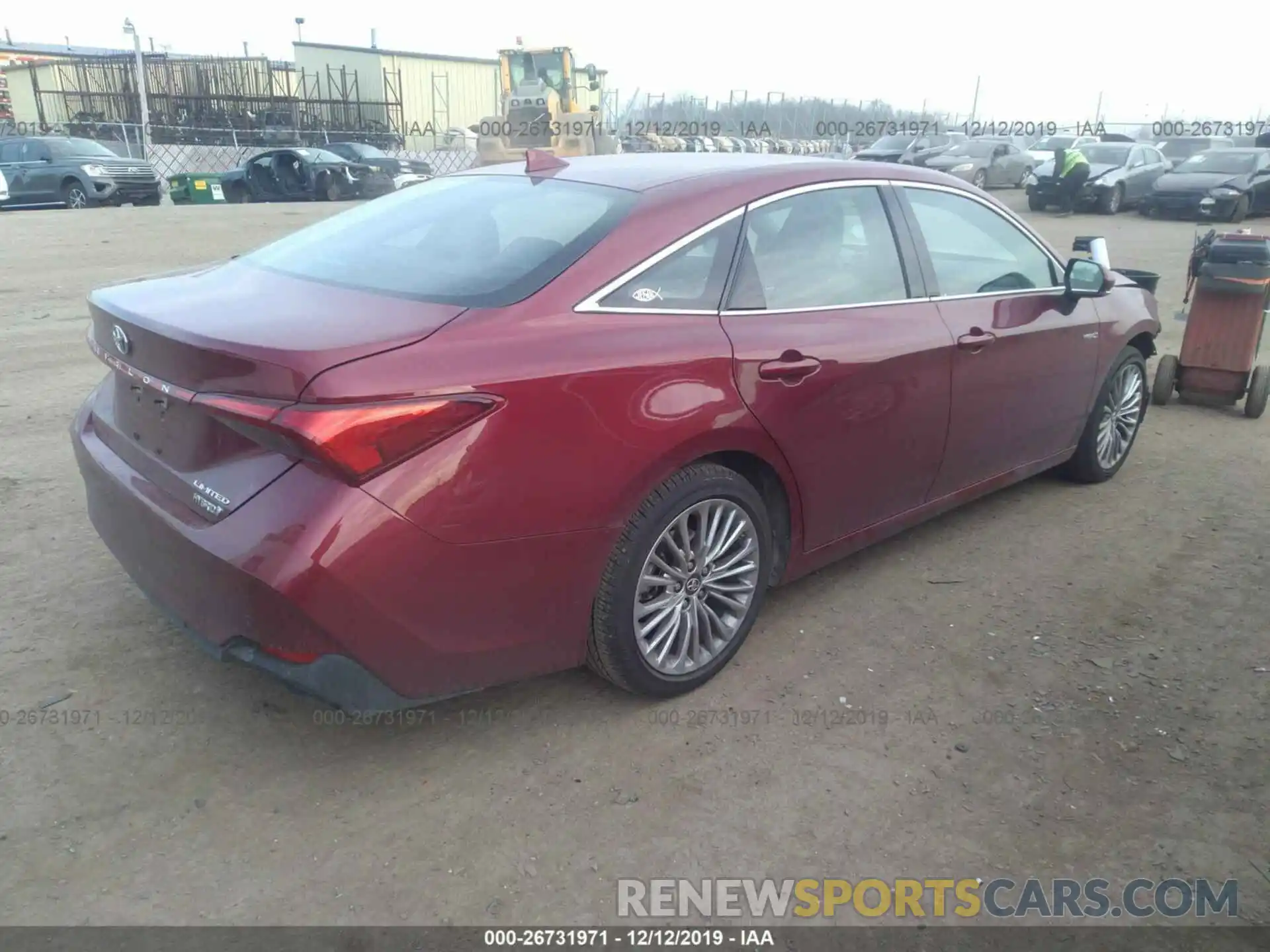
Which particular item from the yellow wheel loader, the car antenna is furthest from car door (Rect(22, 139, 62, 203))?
the car antenna

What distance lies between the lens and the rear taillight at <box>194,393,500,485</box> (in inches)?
88.7

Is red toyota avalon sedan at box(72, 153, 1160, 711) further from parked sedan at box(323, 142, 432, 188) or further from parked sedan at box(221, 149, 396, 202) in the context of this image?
parked sedan at box(323, 142, 432, 188)

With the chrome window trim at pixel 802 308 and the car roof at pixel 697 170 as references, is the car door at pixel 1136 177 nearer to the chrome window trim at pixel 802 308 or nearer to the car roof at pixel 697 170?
the chrome window trim at pixel 802 308

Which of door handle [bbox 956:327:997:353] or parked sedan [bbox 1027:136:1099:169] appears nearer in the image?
door handle [bbox 956:327:997:353]

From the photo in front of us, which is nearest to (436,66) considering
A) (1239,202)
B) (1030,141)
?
(1030,141)

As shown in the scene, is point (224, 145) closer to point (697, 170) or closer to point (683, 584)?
point (697, 170)

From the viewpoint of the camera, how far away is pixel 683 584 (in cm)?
303

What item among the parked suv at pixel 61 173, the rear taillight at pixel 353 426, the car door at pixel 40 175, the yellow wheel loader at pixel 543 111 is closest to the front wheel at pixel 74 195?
the parked suv at pixel 61 173

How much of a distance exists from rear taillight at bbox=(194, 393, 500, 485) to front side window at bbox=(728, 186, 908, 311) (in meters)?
1.11

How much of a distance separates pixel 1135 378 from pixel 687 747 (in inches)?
140

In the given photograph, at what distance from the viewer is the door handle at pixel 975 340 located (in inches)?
149

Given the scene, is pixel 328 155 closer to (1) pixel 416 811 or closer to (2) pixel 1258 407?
(2) pixel 1258 407

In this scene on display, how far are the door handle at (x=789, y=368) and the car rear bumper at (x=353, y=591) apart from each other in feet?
2.59

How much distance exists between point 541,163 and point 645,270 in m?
0.95
